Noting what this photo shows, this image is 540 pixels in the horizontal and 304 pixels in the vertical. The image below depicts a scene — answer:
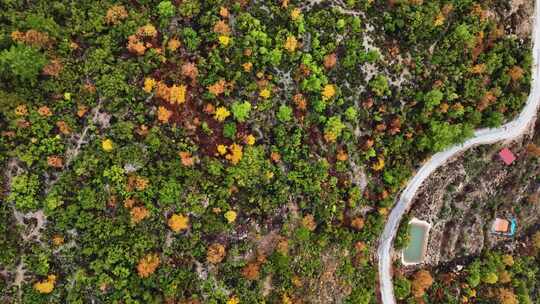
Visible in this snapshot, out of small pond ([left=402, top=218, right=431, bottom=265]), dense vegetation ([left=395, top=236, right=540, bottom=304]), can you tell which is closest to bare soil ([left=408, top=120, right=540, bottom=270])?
small pond ([left=402, top=218, right=431, bottom=265])

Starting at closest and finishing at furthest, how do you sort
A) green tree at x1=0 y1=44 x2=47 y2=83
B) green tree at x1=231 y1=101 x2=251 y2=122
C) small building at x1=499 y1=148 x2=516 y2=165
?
green tree at x1=0 y1=44 x2=47 y2=83 < green tree at x1=231 y1=101 x2=251 y2=122 < small building at x1=499 y1=148 x2=516 y2=165

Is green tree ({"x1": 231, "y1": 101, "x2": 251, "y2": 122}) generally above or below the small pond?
above

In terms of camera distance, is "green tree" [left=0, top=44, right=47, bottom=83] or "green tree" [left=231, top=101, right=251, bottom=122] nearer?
"green tree" [left=0, top=44, right=47, bottom=83]

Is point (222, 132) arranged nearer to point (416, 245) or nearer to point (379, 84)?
point (379, 84)

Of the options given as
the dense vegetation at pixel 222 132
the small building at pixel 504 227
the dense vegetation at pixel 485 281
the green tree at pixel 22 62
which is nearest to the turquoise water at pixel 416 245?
the dense vegetation at pixel 485 281

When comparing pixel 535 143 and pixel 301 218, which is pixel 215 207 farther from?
pixel 535 143

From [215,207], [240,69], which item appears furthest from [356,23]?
[215,207]

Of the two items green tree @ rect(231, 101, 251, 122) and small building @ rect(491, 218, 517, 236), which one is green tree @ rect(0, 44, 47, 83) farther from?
small building @ rect(491, 218, 517, 236)
